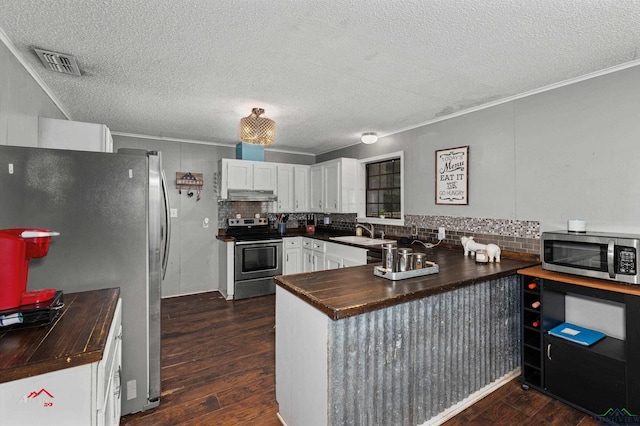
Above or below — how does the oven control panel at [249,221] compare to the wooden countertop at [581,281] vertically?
above

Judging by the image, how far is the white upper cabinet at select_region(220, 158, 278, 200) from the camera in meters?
4.62

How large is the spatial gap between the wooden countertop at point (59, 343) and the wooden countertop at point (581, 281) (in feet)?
8.73

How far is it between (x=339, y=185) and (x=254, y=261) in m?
1.76

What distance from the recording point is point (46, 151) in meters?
1.68

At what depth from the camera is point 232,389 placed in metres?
2.26

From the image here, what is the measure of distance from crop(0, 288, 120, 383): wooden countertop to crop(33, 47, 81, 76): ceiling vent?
171cm

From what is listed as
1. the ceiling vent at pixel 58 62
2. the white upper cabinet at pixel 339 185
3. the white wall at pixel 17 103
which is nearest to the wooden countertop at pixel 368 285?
the white wall at pixel 17 103

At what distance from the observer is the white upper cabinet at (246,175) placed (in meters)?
4.62

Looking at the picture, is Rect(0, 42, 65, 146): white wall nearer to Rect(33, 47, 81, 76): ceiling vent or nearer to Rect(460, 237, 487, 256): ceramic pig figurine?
Rect(33, 47, 81, 76): ceiling vent

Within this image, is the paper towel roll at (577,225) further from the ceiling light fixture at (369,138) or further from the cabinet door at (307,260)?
the cabinet door at (307,260)

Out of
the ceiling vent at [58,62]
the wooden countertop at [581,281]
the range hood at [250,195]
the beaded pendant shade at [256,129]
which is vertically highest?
the ceiling vent at [58,62]

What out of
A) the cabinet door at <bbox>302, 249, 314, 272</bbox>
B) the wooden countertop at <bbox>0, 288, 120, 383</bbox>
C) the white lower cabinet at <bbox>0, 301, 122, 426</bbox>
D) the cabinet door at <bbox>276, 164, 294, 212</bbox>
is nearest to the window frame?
the cabinet door at <bbox>302, 249, 314, 272</bbox>

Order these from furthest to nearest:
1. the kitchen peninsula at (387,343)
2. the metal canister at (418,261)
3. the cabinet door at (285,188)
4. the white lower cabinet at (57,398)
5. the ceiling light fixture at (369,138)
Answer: the cabinet door at (285,188) → the ceiling light fixture at (369,138) → the metal canister at (418,261) → the kitchen peninsula at (387,343) → the white lower cabinet at (57,398)

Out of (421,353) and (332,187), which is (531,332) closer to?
(421,353)
